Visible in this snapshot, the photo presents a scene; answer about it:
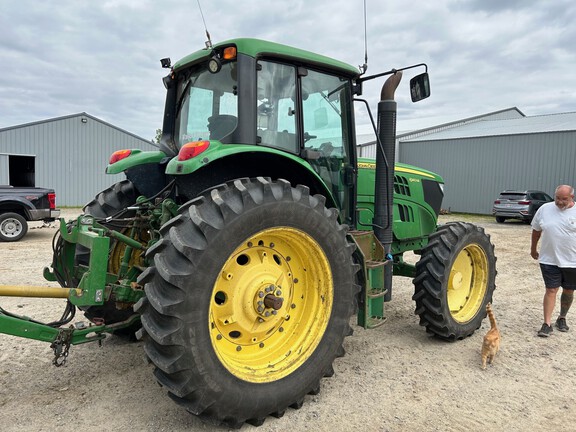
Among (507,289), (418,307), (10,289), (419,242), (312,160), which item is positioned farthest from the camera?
(507,289)

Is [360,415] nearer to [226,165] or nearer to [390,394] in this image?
[390,394]

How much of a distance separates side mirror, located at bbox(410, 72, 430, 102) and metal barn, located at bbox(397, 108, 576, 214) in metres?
Result: 19.3

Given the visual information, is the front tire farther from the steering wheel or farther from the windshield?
the steering wheel

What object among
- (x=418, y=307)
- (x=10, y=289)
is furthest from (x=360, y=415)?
(x=10, y=289)

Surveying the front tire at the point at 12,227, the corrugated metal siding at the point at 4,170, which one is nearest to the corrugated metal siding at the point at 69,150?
the corrugated metal siding at the point at 4,170

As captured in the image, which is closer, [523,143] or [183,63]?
[183,63]

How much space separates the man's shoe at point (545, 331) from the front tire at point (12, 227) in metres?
10.6

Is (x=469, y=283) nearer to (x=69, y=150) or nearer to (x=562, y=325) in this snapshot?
(x=562, y=325)

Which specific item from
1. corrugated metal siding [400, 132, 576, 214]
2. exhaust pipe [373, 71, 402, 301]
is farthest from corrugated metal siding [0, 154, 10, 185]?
exhaust pipe [373, 71, 402, 301]

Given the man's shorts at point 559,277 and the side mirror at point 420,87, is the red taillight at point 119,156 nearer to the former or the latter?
the side mirror at point 420,87

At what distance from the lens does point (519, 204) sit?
17.4m

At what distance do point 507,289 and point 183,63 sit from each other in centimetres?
567

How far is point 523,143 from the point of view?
21375mm

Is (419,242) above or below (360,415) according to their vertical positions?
above
